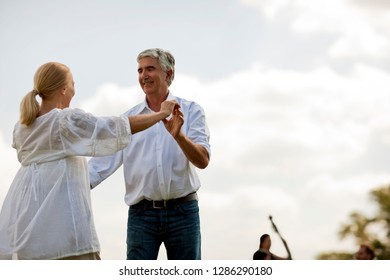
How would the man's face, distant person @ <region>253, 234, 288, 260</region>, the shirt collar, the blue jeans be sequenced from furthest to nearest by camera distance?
distant person @ <region>253, 234, 288, 260</region>
the shirt collar
the man's face
the blue jeans

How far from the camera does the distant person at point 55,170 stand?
3449mm

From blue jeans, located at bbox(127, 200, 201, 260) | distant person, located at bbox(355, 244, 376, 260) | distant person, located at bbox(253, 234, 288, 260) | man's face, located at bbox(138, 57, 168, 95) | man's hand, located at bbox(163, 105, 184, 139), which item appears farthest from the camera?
distant person, located at bbox(355, 244, 376, 260)

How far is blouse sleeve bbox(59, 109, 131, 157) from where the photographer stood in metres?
3.49

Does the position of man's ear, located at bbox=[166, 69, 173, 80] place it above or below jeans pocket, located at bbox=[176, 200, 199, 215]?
above

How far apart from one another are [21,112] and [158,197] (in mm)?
997

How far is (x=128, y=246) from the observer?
163 inches

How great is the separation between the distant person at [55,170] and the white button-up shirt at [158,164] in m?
0.50

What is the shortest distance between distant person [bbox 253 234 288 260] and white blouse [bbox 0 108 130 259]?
2.60m

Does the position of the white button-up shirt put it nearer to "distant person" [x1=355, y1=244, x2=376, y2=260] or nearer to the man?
the man

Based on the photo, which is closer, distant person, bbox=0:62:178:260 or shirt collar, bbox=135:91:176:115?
distant person, bbox=0:62:178:260

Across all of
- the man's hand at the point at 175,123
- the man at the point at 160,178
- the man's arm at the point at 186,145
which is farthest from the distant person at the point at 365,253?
the man's hand at the point at 175,123

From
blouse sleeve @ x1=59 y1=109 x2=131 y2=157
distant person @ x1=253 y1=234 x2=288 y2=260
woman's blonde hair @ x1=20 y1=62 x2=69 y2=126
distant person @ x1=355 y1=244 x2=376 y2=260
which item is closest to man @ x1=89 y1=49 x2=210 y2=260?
blouse sleeve @ x1=59 y1=109 x2=131 y2=157

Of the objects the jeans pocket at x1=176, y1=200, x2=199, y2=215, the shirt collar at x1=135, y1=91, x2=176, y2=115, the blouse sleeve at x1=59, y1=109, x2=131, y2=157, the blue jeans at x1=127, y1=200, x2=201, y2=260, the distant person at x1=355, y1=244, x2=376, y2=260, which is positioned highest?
the shirt collar at x1=135, y1=91, x2=176, y2=115
